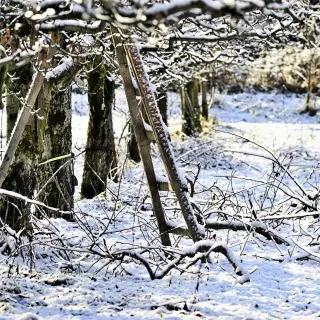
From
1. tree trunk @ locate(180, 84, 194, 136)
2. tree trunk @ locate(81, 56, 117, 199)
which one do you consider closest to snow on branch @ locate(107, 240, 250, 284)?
tree trunk @ locate(81, 56, 117, 199)

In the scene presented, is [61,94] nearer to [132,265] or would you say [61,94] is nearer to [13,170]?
[13,170]

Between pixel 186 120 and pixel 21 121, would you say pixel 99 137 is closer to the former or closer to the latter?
pixel 21 121

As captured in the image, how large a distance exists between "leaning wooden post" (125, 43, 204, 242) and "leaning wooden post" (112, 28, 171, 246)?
106 mm

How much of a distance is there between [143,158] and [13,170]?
4.12 feet

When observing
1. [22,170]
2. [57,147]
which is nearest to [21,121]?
[22,170]

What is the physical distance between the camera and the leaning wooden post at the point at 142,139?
471 centimetres

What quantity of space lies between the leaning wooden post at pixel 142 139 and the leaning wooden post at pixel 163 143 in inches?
4.2

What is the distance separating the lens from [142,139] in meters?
4.80

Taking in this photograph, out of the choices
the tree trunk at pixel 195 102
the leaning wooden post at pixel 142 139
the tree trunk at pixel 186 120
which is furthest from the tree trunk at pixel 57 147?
the tree trunk at pixel 195 102

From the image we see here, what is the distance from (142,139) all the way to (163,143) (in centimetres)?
27

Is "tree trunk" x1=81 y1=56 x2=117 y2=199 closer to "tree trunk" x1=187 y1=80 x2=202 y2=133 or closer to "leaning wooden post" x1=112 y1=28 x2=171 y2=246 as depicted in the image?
"leaning wooden post" x1=112 y1=28 x2=171 y2=246

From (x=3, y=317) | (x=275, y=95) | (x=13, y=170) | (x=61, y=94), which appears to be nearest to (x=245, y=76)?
(x=275, y=95)

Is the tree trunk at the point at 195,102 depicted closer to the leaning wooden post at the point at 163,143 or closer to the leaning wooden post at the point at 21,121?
the leaning wooden post at the point at 163,143

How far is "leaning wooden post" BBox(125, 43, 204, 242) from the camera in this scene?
181 inches
